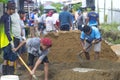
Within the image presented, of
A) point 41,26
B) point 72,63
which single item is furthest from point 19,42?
point 41,26

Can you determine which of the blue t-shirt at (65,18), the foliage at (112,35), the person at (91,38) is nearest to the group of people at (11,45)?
the person at (91,38)

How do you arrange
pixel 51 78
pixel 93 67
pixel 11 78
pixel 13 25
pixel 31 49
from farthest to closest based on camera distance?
pixel 93 67
pixel 13 25
pixel 51 78
pixel 31 49
pixel 11 78

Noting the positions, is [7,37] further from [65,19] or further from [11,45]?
[65,19]

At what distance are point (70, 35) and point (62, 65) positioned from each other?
4.27 meters

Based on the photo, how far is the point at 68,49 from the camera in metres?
16.1

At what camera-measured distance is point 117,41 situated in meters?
22.2

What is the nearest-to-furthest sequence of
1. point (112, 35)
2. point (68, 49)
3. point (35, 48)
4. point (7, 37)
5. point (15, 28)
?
point (35, 48) → point (7, 37) → point (15, 28) → point (68, 49) → point (112, 35)

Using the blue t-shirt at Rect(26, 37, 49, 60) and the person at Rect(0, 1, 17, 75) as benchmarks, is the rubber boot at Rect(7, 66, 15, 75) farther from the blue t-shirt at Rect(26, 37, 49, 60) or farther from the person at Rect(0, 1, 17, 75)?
the blue t-shirt at Rect(26, 37, 49, 60)

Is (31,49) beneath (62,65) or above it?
above

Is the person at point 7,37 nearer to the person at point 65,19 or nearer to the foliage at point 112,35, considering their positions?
the person at point 65,19

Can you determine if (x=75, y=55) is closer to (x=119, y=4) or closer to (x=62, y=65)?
(x=62, y=65)

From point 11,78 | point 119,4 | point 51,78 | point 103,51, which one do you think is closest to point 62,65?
point 51,78

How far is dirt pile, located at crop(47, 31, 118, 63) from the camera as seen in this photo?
15445 millimetres

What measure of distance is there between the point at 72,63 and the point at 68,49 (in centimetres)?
284
